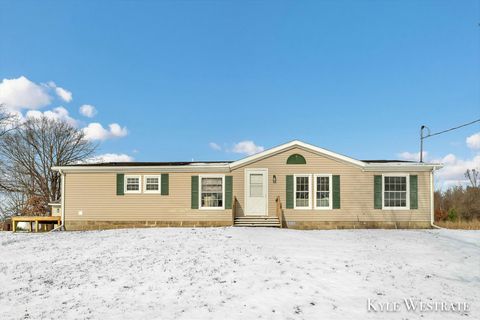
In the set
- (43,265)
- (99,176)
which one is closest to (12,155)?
(99,176)

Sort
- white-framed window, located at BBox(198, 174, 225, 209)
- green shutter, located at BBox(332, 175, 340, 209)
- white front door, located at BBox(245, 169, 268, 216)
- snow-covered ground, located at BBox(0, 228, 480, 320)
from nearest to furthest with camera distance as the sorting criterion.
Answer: snow-covered ground, located at BBox(0, 228, 480, 320) → green shutter, located at BBox(332, 175, 340, 209) → white front door, located at BBox(245, 169, 268, 216) → white-framed window, located at BBox(198, 174, 225, 209)

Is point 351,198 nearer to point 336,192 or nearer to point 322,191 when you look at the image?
point 336,192

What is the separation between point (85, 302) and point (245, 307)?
3.41 metres

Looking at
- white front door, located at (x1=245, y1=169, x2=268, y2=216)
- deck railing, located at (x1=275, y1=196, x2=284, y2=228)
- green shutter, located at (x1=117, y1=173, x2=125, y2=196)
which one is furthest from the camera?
green shutter, located at (x1=117, y1=173, x2=125, y2=196)

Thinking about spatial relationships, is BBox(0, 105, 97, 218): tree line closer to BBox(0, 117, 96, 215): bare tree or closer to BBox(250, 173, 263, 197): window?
BBox(0, 117, 96, 215): bare tree

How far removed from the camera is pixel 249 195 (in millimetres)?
16625

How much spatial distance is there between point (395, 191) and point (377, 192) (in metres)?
0.90

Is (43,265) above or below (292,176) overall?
below

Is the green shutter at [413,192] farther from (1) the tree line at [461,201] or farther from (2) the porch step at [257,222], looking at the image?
(1) the tree line at [461,201]

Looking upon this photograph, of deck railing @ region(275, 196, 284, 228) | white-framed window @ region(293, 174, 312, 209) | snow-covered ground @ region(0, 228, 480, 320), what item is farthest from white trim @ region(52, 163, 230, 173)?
snow-covered ground @ region(0, 228, 480, 320)

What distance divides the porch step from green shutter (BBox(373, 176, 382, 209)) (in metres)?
4.79

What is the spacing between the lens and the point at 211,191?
1675cm

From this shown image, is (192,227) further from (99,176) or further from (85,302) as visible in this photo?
(85,302)

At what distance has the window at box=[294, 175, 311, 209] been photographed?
53.7ft
